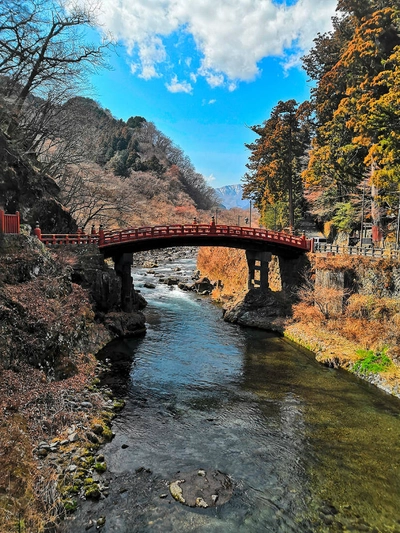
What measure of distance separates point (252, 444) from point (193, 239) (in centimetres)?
2072

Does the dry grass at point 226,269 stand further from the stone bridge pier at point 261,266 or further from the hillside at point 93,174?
the hillside at point 93,174

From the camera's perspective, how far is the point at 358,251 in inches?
1065

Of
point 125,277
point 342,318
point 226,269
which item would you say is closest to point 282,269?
point 342,318

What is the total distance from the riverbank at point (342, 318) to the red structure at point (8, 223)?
61.5 feet

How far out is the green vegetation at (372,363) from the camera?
1945 centimetres

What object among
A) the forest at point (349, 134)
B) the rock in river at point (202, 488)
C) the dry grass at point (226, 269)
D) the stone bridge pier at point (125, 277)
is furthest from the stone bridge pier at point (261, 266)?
the rock in river at point (202, 488)

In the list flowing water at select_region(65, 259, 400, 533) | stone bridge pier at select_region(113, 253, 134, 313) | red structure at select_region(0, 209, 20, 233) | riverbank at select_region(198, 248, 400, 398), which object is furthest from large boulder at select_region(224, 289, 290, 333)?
red structure at select_region(0, 209, 20, 233)

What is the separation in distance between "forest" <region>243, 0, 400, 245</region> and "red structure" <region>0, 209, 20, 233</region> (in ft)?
78.0

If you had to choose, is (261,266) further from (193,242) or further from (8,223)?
(8,223)

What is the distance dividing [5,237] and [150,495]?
15.3 m

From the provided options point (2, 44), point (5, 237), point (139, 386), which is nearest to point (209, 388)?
point (139, 386)

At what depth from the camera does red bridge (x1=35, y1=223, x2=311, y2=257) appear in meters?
28.9

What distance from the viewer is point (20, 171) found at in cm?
2794

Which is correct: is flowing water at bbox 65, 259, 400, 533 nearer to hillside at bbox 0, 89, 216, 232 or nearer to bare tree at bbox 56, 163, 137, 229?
hillside at bbox 0, 89, 216, 232
